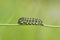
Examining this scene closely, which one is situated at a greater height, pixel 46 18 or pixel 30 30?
pixel 46 18

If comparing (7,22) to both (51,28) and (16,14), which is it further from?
(51,28)

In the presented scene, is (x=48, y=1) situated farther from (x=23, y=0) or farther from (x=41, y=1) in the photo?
(x=23, y=0)

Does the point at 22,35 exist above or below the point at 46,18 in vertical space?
below

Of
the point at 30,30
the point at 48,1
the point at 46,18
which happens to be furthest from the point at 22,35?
the point at 48,1

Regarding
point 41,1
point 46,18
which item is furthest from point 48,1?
point 46,18

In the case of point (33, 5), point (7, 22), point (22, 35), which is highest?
point (33, 5)

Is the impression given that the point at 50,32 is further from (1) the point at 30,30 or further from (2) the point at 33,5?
(2) the point at 33,5
